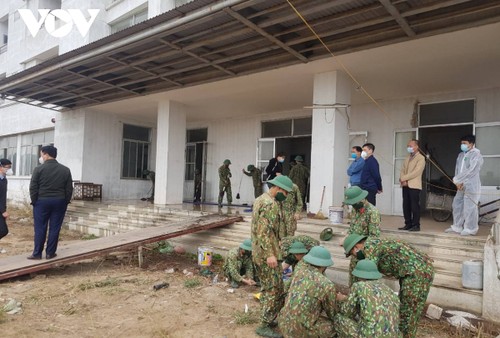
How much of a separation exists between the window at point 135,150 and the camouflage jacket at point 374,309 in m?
12.0

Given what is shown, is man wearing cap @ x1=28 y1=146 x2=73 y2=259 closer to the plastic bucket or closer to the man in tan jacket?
the plastic bucket

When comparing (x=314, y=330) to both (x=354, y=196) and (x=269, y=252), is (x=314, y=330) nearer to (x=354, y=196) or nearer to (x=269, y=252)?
(x=269, y=252)

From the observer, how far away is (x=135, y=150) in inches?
549

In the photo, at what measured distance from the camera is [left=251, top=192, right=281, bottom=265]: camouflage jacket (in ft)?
12.0

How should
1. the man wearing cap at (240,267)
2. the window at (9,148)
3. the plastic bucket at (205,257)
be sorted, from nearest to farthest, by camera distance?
the man wearing cap at (240,267)
the plastic bucket at (205,257)
the window at (9,148)

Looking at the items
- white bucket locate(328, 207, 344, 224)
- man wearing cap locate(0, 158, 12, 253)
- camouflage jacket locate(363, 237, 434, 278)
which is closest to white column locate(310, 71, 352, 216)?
white bucket locate(328, 207, 344, 224)

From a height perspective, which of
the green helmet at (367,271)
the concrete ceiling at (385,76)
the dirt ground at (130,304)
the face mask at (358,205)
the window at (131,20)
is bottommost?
the dirt ground at (130,304)

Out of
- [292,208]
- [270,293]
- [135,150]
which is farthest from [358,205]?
[135,150]

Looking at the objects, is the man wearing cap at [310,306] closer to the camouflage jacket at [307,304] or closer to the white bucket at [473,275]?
the camouflage jacket at [307,304]

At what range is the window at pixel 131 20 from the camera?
41.8 feet

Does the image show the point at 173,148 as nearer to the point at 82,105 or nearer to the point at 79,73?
the point at 79,73

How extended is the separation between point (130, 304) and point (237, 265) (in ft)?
5.02

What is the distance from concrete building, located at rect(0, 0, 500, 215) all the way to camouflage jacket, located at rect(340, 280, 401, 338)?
4.05 metres

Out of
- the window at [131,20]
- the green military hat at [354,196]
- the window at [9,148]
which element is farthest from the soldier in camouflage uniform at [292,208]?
the window at [9,148]
